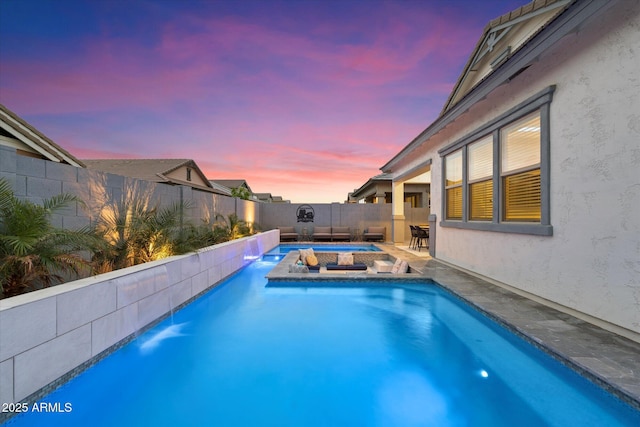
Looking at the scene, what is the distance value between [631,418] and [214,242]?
8125mm

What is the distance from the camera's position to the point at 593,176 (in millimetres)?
3518

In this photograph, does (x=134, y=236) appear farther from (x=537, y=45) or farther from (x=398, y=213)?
(x=398, y=213)

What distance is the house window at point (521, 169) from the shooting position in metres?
4.72

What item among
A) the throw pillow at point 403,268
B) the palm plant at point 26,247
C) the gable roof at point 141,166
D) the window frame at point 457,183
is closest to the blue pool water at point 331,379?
the palm plant at point 26,247

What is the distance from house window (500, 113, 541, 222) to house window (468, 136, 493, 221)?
488 mm

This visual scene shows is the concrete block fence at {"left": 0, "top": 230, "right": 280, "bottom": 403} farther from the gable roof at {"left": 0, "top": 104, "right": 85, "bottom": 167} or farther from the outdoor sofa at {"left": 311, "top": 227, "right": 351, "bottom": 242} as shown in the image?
the outdoor sofa at {"left": 311, "top": 227, "right": 351, "bottom": 242}

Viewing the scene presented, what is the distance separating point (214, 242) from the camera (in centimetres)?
805

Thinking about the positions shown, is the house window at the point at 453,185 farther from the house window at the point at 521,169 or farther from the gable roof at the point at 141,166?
the gable roof at the point at 141,166

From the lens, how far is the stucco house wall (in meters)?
3.09

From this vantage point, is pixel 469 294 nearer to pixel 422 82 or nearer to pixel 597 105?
pixel 597 105

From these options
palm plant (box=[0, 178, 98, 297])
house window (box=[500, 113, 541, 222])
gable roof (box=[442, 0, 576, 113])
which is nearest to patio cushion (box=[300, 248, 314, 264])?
house window (box=[500, 113, 541, 222])

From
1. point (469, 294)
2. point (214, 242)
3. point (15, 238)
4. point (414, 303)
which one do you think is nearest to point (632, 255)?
point (469, 294)

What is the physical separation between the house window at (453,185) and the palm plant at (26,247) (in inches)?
311

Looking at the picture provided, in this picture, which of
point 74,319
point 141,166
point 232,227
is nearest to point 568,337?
point 74,319
